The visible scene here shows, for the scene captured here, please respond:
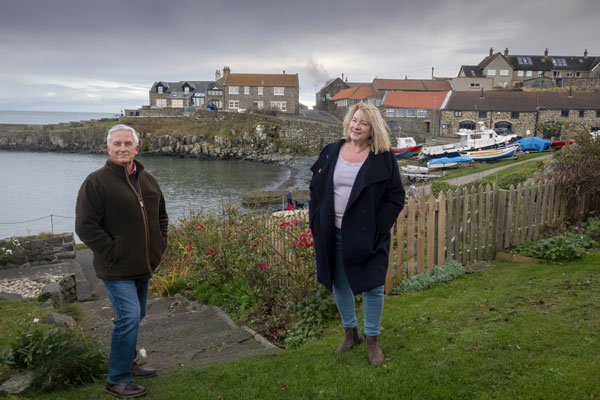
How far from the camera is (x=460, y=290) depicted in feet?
18.7

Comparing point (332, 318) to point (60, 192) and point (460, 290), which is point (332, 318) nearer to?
point (460, 290)

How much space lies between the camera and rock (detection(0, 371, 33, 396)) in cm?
326

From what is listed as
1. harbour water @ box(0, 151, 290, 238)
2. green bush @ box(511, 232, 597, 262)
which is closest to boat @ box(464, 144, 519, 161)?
harbour water @ box(0, 151, 290, 238)

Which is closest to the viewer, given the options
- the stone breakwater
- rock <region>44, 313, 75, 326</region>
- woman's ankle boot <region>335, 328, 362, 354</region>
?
woman's ankle boot <region>335, 328, 362, 354</region>

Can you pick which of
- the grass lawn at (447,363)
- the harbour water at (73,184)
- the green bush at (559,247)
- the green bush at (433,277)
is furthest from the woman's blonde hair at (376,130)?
the harbour water at (73,184)

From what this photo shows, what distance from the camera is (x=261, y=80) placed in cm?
7538

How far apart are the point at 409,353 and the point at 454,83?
70.5m

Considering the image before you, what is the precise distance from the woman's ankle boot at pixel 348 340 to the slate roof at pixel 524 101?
51712mm

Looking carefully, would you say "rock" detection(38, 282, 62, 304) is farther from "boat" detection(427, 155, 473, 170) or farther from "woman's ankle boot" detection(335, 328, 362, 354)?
"boat" detection(427, 155, 473, 170)

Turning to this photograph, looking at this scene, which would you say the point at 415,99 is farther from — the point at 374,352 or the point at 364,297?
the point at 374,352

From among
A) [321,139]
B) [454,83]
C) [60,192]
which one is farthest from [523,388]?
[454,83]

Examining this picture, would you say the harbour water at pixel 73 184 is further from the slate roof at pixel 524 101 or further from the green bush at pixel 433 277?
the slate roof at pixel 524 101

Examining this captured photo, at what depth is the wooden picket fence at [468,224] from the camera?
595cm

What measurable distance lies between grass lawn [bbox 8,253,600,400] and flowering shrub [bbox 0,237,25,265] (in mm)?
8810
